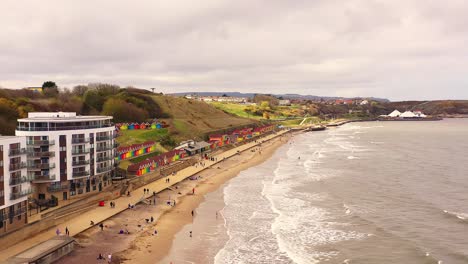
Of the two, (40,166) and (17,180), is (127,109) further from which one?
(17,180)

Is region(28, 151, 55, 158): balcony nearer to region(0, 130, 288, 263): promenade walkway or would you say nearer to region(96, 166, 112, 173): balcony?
region(96, 166, 112, 173): balcony

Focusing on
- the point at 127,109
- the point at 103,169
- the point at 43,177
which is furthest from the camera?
the point at 127,109

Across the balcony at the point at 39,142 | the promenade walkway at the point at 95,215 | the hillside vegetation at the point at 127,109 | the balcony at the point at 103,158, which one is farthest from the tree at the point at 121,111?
the balcony at the point at 39,142

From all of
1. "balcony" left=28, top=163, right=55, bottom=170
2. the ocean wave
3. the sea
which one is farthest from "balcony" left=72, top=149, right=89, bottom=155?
the ocean wave

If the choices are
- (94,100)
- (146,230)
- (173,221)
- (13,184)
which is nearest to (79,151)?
(13,184)

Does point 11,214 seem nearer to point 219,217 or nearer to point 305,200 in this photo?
point 219,217

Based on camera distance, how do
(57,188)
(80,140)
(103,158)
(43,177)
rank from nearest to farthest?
(43,177) → (57,188) → (80,140) → (103,158)
